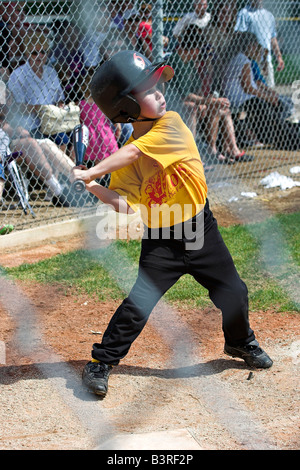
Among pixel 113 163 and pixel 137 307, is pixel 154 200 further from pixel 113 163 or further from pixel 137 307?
pixel 137 307

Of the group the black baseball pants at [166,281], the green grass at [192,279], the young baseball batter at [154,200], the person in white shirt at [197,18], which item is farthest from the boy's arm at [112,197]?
the person in white shirt at [197,18]

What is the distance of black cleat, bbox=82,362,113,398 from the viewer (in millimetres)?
2922

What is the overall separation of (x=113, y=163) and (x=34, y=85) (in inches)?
139

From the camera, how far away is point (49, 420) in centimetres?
274

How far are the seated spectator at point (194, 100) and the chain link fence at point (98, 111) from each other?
13mm

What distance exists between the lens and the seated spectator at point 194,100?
7.13 meters

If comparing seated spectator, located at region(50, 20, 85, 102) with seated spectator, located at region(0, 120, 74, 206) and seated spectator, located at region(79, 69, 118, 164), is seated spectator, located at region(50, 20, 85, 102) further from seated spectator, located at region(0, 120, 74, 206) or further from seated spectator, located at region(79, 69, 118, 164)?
seated spectator, located at region(0, 120, 74, 206)

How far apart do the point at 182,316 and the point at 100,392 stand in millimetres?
1096

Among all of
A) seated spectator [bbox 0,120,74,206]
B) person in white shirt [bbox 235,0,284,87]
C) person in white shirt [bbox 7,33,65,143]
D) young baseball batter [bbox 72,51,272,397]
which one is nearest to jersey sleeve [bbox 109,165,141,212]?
young baseball batter [bbox 72,51,272,397]

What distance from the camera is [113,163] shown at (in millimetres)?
2775

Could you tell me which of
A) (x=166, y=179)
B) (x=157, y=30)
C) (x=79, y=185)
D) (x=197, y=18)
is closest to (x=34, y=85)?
(x=157, y=30)

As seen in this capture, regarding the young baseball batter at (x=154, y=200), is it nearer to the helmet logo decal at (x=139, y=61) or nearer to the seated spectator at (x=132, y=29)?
the helmet logo decal at (x=139, y=61)

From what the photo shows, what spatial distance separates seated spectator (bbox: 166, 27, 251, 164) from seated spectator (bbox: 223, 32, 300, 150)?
355mm

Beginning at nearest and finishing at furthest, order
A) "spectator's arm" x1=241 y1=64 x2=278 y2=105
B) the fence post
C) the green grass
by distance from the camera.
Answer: the green grass → the fence post → "spectator's arm" x1=241 y1=64 x2=278 y2=105
